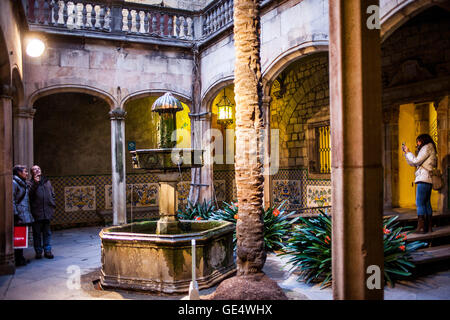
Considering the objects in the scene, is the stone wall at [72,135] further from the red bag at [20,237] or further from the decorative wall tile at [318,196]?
the decorative wall tile at [318,196]

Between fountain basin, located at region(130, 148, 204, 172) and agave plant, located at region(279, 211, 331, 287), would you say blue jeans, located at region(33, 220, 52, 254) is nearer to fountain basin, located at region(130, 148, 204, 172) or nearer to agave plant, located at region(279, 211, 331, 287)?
fountain basin, located at region(130, 148, 204, 172)

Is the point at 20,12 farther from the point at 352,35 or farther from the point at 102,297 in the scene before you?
the point at 352,35

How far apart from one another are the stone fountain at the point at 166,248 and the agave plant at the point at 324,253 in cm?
103

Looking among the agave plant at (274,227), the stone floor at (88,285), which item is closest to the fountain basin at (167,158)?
the stone floor at (88,285)

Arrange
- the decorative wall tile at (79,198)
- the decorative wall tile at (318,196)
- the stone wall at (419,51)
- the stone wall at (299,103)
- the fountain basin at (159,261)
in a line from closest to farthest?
the fountain basin at (159,261) < the stone wall at (419,51) < the decorative wall tile at (318,196) < the stone wall at (299,103) < the decorative wall tile at (79,198)

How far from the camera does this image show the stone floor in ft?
15.0

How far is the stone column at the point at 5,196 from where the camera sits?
19.5 ft

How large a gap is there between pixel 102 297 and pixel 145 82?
744cm

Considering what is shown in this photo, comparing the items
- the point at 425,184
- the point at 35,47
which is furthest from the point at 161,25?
the point at 425,184

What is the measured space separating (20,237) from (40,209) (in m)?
0.82

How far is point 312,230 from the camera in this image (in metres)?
5.58

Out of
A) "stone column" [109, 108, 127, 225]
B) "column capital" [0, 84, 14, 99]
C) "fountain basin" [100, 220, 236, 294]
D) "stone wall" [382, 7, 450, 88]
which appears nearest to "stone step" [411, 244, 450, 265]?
"fountain basin" [100, 220, 236, 294]

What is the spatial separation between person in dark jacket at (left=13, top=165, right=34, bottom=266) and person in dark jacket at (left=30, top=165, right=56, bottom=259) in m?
0.25

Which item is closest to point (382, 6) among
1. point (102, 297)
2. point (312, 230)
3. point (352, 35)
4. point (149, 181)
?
point (312, 230)
